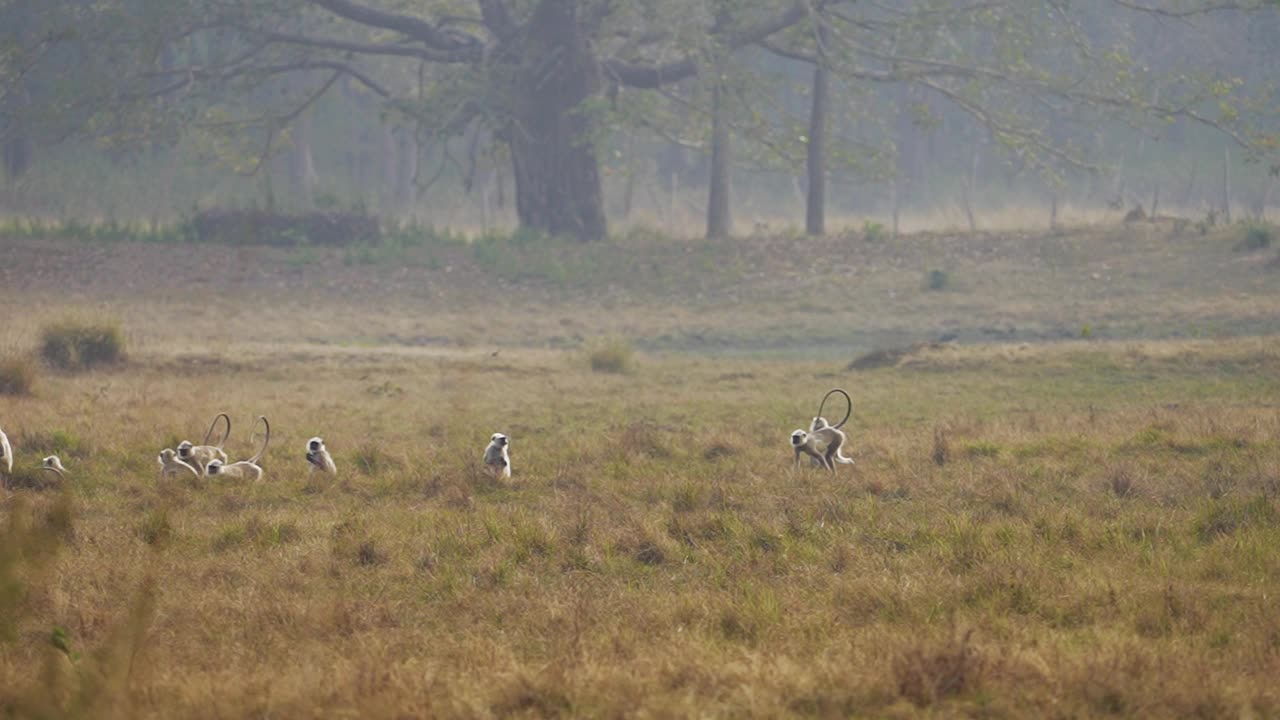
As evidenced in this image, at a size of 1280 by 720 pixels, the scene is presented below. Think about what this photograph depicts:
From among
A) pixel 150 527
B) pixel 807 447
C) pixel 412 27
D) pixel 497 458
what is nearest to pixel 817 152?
pixel 412 27

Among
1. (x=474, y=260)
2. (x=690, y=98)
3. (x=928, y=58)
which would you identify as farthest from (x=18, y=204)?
(x=928, y=58)

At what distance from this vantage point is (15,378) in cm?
1523

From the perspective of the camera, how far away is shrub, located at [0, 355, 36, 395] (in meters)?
15.2

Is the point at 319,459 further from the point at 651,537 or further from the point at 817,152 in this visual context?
the point at 817,152

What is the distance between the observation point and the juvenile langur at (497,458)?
1020cm

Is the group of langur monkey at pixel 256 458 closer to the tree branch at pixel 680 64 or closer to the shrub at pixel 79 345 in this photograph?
the shrub at pixel 79 345

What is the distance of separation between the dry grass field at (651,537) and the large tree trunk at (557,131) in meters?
9.54

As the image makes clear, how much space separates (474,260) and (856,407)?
46.8ft

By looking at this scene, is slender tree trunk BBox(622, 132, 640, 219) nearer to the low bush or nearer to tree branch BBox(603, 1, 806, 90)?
tree branch BBox(603, 1, 806, 90)

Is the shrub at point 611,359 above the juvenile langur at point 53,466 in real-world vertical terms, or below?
above

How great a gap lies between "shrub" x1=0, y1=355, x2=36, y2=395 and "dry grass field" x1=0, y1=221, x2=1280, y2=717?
1.56 feet

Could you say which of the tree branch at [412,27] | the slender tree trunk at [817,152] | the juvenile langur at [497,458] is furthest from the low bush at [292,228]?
the juvenile langur at [497,458]

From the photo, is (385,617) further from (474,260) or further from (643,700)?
(474,260)

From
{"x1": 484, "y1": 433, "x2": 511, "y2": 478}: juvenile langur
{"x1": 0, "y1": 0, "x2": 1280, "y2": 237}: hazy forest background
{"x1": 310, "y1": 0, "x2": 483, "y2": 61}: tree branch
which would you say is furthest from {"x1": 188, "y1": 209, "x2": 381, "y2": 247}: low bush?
{"x1": 484, "y1": 433, "x2": 511, "y2": 478}: juvenile langur
